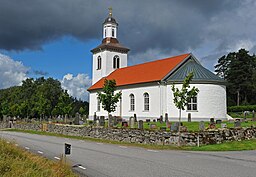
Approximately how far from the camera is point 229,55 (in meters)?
84.2

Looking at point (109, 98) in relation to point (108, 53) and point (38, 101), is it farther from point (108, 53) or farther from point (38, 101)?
point (38, 101)

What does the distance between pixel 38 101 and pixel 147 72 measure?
2587cm

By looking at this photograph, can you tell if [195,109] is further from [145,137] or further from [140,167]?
[140,167]

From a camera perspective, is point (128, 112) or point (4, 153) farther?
point (128, 112)

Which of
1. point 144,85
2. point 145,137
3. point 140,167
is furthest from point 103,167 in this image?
point 144,85

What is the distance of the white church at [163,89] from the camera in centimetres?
3922

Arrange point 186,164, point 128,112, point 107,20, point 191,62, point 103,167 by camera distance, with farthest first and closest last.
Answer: point 107,20
point 128,112
point 191,62
point 186,164
point 103,167

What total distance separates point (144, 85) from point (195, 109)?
8181 mm

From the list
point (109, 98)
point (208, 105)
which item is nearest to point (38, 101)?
point (109, 98)

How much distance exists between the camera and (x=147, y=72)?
47.1 meters

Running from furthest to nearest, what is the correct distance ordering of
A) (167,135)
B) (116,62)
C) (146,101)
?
(116,62) < (146,101) < (167,135)

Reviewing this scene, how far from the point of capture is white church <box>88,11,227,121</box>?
39.2m

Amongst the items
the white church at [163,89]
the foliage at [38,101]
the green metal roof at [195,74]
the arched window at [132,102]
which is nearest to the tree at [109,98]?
the white church at [163,89]

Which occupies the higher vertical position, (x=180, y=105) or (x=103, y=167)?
(x=180, y=105)
